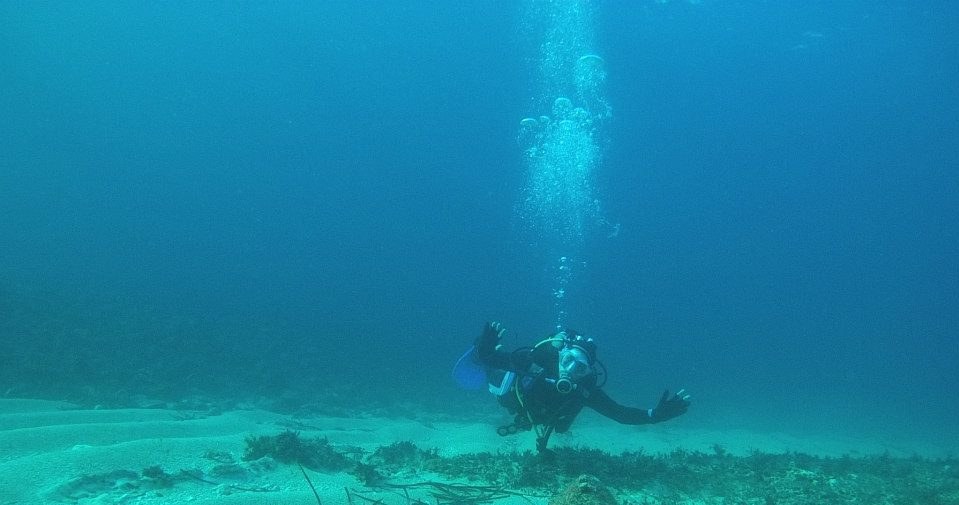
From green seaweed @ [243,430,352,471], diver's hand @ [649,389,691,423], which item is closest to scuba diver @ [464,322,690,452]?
diver's hand @ [649,389,691,423]

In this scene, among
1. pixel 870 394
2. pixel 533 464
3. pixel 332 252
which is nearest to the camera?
pixel 533 464

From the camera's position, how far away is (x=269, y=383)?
13531 millimetres

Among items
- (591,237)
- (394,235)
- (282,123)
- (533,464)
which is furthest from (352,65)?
(533,464)

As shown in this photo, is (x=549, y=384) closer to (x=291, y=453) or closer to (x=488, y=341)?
(x=488, y=341)

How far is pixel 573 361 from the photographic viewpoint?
5.84 metres

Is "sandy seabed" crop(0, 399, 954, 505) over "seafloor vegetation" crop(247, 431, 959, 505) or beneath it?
beneath

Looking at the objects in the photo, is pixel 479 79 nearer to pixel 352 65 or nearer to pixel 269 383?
pixel 352 65

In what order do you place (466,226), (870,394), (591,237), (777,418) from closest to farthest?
(777,418) → (870,394) → (466,226) → (591,237)

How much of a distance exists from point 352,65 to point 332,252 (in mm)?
60676

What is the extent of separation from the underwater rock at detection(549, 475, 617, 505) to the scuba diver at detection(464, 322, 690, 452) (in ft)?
6.78

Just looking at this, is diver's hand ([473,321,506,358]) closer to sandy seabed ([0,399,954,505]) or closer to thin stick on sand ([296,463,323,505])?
sandy seabed ([0,399,954,505])

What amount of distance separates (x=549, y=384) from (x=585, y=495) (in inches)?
94.9

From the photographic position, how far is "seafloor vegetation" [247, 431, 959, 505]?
5082mm

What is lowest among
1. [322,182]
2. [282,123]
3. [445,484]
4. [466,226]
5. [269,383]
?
[445,484]
